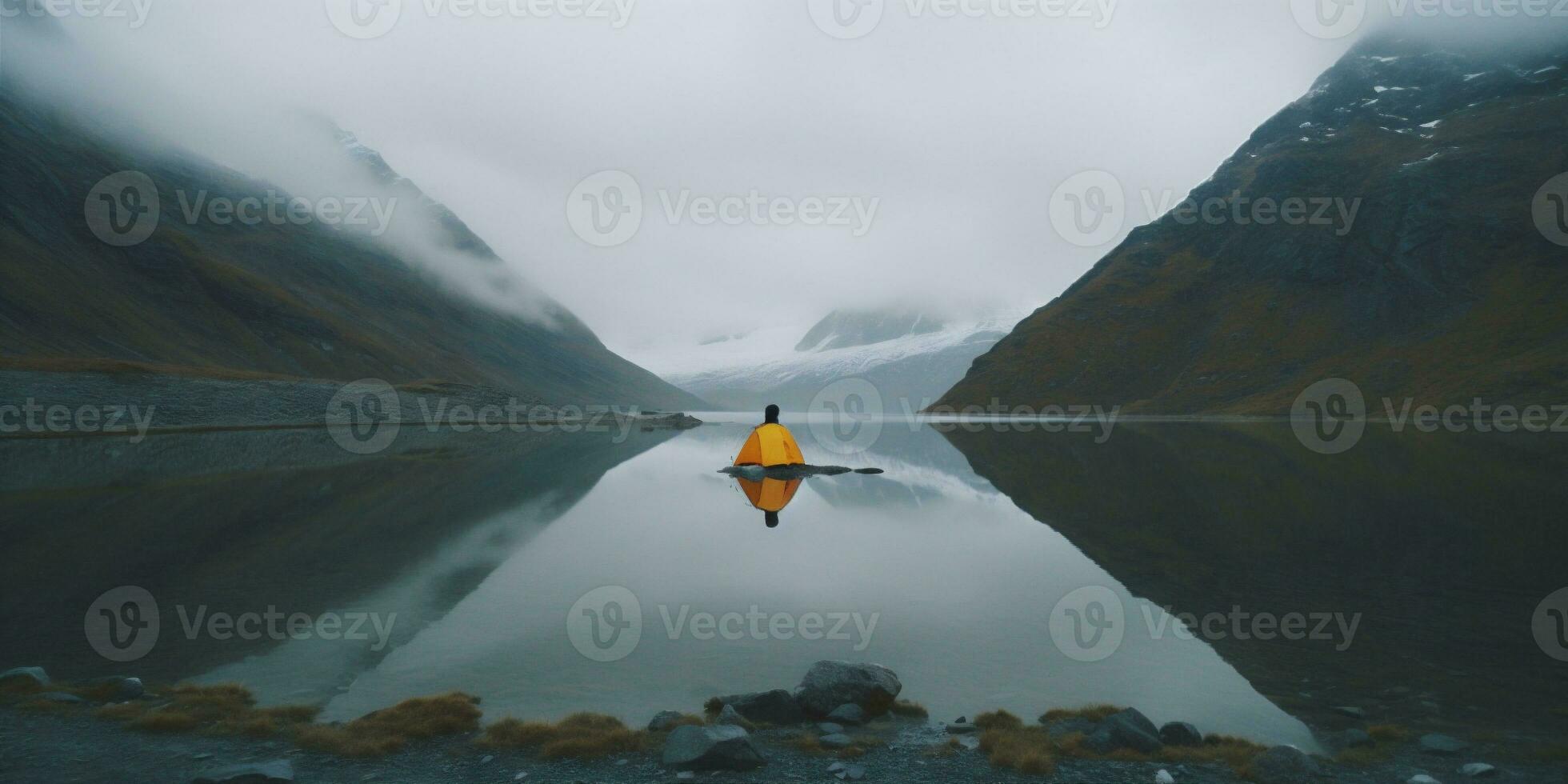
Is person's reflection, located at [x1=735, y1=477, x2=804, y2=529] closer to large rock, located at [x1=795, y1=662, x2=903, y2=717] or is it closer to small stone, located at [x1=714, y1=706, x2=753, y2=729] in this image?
large rock, located at [x1=795, y1=662, x2=903, y2=717]

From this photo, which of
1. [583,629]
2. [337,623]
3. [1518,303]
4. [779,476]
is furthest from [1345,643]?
[1518,303]

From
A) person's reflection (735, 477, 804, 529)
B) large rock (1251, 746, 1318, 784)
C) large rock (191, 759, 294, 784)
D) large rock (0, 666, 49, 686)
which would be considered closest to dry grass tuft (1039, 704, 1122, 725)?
large rock (1251, 746, 1318, 784)

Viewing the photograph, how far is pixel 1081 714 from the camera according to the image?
1067 cm

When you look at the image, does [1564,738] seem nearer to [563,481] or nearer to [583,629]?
[583,629]

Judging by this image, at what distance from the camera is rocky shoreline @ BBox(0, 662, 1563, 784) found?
8.80 m

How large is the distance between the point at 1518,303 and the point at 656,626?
166811mm

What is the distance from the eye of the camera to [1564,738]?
31.2 ft

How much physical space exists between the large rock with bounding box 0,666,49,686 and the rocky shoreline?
0.41 m

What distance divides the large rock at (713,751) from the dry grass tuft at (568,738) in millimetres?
672

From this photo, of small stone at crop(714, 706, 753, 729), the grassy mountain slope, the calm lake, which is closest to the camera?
small stone at crop(714, 706, 753, 729)

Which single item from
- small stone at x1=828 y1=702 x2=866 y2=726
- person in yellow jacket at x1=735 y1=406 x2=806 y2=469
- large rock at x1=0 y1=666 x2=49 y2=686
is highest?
person in yellow jacket at x1=735 y1=406 x2=806 y2=469

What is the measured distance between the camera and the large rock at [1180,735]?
9.73 m

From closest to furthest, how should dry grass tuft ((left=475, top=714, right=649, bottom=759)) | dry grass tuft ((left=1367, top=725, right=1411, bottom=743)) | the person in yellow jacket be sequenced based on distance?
dry grass tuft ((left=475, top=714, right=649, bottom=759)) < dry grass tuft ((left=1367, top=725, right=1411, bottom=743)) < the person in yellow jacket

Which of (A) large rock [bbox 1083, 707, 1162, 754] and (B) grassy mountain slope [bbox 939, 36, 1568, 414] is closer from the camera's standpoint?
(A) large rock [bbox 1083, 707, 1162, 754]
